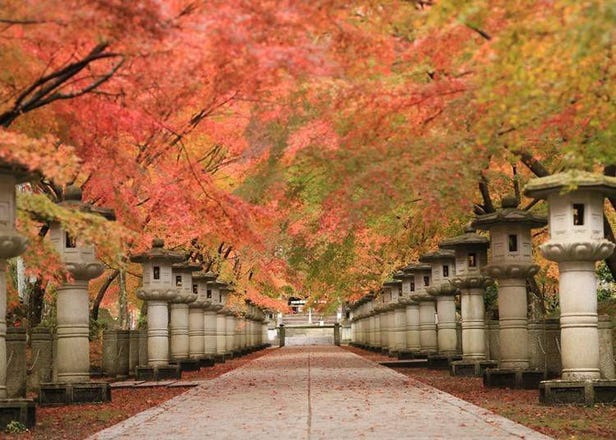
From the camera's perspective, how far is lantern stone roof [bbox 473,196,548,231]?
66.6 ft

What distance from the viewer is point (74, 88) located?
14.0m

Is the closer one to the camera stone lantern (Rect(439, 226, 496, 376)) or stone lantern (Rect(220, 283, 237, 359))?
stone lantern (Rect(439, 226, 496, 376))

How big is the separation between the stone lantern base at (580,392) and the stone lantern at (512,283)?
420cm

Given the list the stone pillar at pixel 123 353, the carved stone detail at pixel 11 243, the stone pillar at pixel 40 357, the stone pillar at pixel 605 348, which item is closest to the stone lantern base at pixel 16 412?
the carved stone detail at pixel 11 243

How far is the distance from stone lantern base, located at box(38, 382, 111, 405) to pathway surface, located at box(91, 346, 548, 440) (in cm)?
164

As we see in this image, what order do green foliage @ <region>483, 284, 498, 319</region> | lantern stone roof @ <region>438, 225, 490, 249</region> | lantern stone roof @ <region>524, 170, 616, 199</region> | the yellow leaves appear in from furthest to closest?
green foliage @ <region>483, 284, 498, 319</region>, lantern stone roof @ <region>438, 225, 490, 249</region>, lantern stone roof @ <region>524, 170, 616, 199</region>, the yellow leaves

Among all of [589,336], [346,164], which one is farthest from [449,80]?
[589,336]

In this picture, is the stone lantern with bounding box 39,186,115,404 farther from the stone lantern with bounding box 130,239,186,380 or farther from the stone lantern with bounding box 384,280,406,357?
the stone lantern with bounding box 384,280,406,357

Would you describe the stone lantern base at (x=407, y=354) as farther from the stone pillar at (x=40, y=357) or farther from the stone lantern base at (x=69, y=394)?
the stone lantern base at (x=69, y=394)

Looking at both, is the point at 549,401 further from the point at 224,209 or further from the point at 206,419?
the point at 224,209

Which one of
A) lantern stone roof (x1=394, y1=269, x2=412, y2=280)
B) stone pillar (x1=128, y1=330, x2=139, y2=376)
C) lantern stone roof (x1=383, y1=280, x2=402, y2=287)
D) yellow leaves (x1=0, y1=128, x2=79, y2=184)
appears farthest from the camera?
lantern stone roof (x1=383, y1=280, x2=402, y2=287)

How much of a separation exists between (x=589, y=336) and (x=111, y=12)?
9569 mm

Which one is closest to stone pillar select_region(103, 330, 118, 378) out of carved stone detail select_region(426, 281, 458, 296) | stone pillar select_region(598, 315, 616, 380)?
carved stone detail select_region(426, 281, 458, 296)

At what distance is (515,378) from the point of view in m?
20.2
